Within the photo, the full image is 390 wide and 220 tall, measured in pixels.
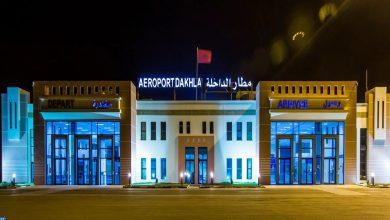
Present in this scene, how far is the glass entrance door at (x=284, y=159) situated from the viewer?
167 ft

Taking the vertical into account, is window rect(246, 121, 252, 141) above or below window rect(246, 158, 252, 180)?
above

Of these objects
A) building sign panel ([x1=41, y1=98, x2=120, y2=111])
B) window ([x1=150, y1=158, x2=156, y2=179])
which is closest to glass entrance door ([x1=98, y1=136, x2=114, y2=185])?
building sign panel ([x1=41, y1=98, x2=120, y2=111])

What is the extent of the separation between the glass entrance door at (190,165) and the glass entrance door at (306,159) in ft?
38.1

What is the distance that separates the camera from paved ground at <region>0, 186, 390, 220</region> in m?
26.9

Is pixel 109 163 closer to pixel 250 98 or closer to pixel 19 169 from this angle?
pixel 19 169

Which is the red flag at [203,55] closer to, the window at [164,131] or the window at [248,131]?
the window at [164,131]

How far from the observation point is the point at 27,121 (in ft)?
171

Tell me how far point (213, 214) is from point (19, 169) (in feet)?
103

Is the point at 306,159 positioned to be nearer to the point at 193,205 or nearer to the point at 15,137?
the point at 193,205

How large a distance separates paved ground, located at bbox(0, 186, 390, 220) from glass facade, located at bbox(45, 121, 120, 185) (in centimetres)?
742

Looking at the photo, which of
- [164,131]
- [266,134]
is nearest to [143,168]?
[164,131]

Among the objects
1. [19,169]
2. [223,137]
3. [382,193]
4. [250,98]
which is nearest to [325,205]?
[382,193]

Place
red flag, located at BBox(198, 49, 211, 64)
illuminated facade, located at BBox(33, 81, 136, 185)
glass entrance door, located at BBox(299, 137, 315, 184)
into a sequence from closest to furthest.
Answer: illuminated facade, located at BBox(33, 81, 136, 185) < glass entrance door, located at BBox(299, 137, 315, 184) < red flag, located at BBox(198, 49, 211, 64)

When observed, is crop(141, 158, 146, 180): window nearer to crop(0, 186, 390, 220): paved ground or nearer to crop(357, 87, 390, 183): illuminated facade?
crop(0, 186, 390, 220): paved ground
